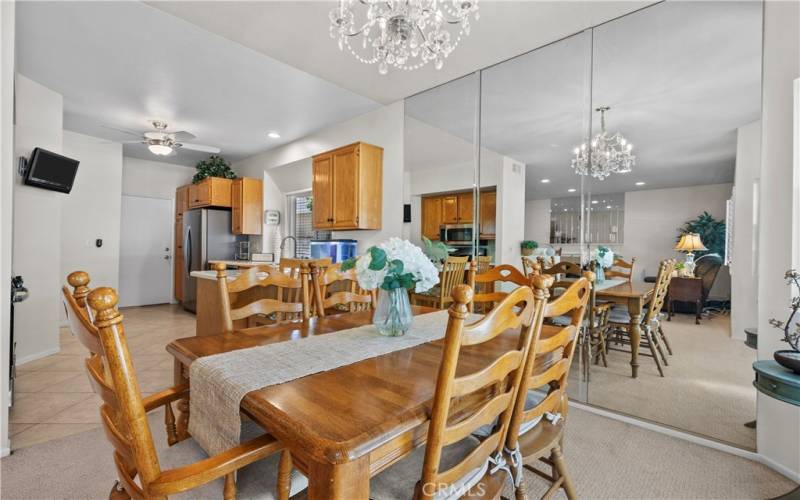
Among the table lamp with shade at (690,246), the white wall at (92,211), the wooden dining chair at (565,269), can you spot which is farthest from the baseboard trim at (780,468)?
the white wall at (92,211)

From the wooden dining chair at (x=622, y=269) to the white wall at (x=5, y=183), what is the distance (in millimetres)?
3512

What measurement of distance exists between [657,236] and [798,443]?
1.21 metres

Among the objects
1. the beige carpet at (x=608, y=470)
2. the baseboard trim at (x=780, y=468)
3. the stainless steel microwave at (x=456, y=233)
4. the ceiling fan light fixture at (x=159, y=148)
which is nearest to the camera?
the beige carpet at (x=608, y=470)

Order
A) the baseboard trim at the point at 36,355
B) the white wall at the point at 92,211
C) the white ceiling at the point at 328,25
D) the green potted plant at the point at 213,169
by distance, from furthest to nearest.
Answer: the green potted plant at the point at 213,169
the white wall at the point at 92,211
the baseboard trim at the point at 36,355
the white ceiling at the point at 328,25

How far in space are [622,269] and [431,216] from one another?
1737 mm

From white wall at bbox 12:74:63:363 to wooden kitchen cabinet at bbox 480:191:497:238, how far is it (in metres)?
→ 4.11

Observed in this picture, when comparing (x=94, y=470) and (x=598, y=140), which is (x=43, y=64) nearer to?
(x=94, y=470)

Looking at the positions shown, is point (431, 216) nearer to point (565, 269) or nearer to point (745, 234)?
point (565, 269)

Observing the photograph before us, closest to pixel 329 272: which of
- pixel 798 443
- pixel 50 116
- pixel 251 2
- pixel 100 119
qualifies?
pixel 251 2

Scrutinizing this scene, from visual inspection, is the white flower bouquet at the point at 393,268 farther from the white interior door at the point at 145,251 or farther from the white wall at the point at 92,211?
the white interior door at the point at 145,251

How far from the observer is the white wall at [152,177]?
19.4 feet

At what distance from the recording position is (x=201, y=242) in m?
5.57

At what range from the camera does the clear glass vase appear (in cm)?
140

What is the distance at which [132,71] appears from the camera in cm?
310
